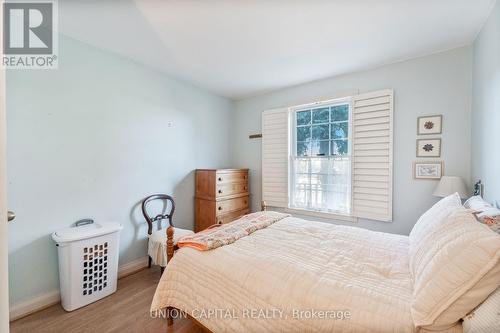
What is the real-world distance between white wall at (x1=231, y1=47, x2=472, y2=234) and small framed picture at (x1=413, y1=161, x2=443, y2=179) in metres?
0.05

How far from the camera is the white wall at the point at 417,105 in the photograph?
7.45ft

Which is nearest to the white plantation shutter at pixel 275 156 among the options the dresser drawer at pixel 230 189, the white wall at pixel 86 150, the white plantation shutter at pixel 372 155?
the dresser drawer at pixel 230 189

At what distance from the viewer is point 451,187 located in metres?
2.13

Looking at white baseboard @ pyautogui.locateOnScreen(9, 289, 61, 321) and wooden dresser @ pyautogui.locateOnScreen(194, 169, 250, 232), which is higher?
wooden dresser @ pyautogui.locateOnScreen(194, 169, 250, 232)

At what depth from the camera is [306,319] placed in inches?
42.8

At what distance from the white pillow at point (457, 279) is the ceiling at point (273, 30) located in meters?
1.73

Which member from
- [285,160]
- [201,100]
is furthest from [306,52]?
[201,100]

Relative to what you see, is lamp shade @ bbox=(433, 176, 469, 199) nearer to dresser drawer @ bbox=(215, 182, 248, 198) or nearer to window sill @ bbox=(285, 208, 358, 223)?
window sill @ bbox=(285, 208, 358, 223)

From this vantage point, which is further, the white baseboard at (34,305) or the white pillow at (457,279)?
the white baseboard at (34,305)

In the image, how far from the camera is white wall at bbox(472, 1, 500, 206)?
5.24ft

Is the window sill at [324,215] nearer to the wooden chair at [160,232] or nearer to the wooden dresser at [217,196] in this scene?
the wooden dresser at [217,196]

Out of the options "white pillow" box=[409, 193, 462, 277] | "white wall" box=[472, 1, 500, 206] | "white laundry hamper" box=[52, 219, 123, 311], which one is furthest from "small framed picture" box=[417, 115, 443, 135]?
"white laundry hamper" box=[52, 219, 123, 311]

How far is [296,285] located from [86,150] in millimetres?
2395

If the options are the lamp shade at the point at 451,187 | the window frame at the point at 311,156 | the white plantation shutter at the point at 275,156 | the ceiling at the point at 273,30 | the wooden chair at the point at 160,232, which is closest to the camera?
the ceiling at the point at 273,30
